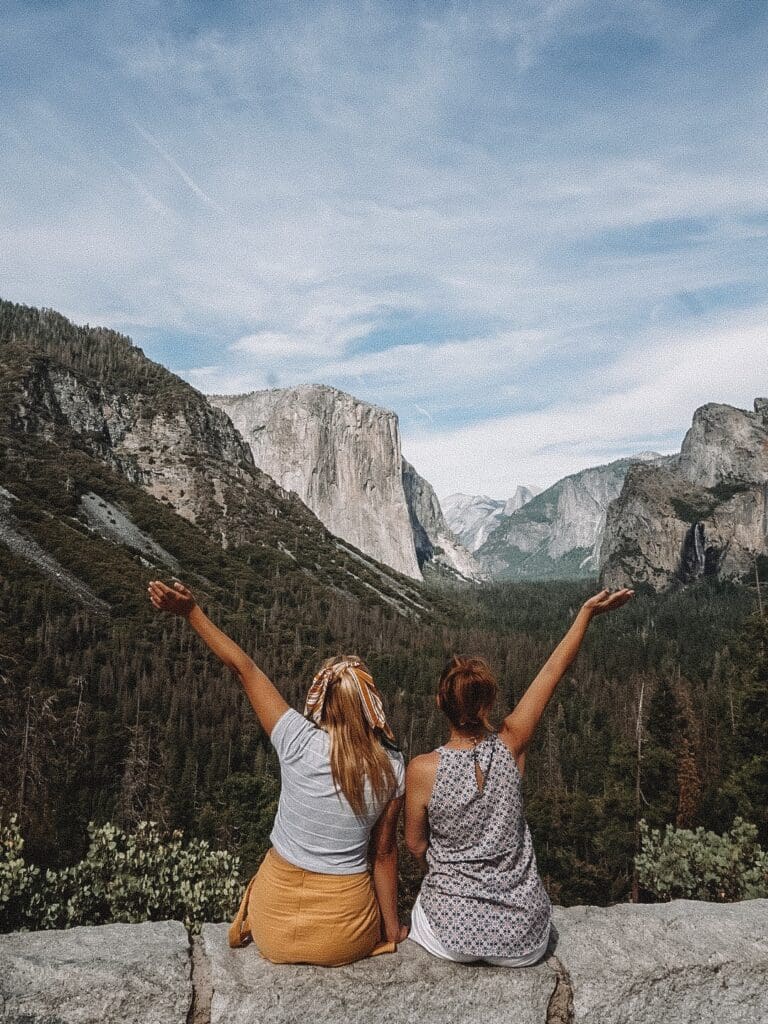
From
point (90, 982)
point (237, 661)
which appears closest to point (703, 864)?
point (237, 661)

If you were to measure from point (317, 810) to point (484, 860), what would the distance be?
4.10 ft

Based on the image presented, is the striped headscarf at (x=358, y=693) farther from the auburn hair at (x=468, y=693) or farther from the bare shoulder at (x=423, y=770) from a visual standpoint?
the auburn hair at (x=468, y=693)

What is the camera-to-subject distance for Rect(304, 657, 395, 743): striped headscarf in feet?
15.7

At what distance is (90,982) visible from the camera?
436cm

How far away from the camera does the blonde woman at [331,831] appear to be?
4699 millimetres

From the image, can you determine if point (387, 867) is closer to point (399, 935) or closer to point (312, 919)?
point (399, 935)

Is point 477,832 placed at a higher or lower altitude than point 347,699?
lower

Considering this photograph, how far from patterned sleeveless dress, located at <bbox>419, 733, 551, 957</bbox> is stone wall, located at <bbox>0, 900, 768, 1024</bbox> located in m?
0.26

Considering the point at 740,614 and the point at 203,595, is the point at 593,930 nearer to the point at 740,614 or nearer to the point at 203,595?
the point at 203,595

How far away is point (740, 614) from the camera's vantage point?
191375mm

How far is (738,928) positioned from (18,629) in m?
88.9

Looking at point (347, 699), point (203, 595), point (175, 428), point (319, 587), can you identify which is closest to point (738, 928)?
point (347, 699)

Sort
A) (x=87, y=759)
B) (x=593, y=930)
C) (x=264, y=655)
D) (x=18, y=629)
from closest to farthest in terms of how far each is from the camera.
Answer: (x=593, y=930)
(x=87, y=759)
(x=18, y=629)
(x=264, y=655)

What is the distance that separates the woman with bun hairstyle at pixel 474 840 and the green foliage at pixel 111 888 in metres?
10.7
